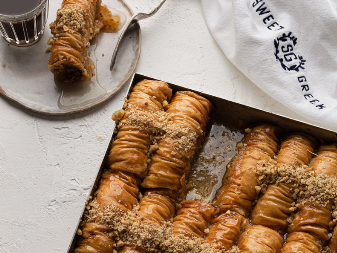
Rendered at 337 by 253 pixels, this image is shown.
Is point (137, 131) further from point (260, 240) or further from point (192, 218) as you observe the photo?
point (260, 240)

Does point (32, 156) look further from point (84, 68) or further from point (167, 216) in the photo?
point (167, 216)

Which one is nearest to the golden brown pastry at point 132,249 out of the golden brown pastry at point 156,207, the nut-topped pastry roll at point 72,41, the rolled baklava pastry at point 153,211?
the rolled baklava pastry at point 153,211

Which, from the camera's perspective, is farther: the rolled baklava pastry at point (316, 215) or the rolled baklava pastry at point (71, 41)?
the rolled baklava pastry at point (71, 41)

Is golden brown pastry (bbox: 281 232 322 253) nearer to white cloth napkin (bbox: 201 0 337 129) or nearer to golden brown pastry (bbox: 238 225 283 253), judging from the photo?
golden brown pastry (bbox: 238 225 283 253)

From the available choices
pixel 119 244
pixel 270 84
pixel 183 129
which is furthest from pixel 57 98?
pixel 270 84

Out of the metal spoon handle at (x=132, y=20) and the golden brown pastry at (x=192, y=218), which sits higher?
the metal spoon handle at (x=132, y=20)

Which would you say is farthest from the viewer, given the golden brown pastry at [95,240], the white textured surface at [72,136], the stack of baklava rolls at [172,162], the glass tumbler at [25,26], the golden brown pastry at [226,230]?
the glass tumbler at [25,26]

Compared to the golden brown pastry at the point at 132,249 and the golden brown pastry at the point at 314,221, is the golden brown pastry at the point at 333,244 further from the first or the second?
the golden brown pastry at the point at 132,249
